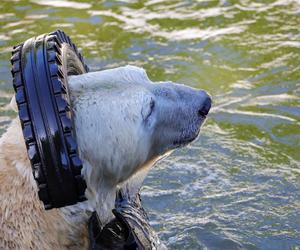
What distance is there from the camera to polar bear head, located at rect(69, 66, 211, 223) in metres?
3.58

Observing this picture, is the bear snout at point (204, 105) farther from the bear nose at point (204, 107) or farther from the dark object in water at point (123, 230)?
the dark object in water at point (123, 230)

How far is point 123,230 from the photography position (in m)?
3.96

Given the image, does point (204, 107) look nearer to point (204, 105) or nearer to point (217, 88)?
point (204, 105)

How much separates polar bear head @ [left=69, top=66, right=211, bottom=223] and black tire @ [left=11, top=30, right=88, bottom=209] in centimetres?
21

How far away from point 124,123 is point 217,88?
13.2 feet

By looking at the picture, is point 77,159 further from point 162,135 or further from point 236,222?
point 236,222

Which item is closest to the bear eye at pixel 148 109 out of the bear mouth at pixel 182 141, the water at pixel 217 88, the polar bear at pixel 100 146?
the polar bear at pixel 100 146

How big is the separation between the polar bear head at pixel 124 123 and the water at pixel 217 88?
1706 millimetres

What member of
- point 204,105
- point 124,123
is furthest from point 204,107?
point 124,123

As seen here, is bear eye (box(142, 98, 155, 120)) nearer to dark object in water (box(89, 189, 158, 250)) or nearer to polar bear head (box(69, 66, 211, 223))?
polar bear head (box(69, 66, 211, 223))

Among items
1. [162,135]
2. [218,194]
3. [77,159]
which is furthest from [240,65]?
[77,159]

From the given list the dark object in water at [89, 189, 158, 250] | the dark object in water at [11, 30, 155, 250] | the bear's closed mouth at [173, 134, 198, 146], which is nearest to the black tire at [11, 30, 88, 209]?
the dark object in water at [11, 30, 155, 250]

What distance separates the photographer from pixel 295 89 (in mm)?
7402

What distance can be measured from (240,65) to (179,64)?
68 centimetres
